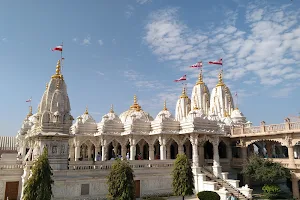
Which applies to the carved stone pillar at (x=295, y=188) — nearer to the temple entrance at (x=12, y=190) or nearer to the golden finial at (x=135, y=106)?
the golden finial at (x=135, y=106)

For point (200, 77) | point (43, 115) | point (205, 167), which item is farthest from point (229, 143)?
point (43, 115)

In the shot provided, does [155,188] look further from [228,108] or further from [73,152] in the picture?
[228,108]

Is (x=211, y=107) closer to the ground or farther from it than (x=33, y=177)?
farther from it

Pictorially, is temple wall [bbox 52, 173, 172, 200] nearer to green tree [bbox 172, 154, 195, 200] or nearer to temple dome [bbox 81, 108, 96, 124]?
green tree [bbox 172, 154, 195, 200]

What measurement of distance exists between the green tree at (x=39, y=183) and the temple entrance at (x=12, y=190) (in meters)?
→ 5.66

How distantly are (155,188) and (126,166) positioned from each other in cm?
771

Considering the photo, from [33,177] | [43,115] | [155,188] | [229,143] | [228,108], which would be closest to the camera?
[33,177]

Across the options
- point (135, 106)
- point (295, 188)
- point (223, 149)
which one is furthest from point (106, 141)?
A: point (295, 188)

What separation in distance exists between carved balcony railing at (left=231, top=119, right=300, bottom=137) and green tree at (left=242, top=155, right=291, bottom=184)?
3.09m

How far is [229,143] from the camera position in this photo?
3312 cm

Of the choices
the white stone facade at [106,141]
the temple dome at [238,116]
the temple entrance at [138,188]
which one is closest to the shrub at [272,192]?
the white stone facade at [106,141]

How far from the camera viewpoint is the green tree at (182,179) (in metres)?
20.9

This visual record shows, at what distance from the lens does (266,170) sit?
81.4 ft

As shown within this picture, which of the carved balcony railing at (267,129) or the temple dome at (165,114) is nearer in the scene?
the carved balcony railing at (267,129)
